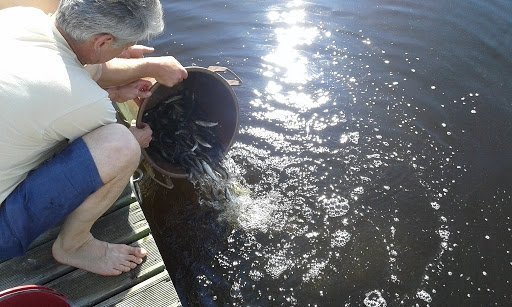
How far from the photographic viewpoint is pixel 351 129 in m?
4.64

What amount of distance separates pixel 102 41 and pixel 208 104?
4.92 ft

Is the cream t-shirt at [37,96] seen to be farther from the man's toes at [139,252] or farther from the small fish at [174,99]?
the small fish at [174,99]

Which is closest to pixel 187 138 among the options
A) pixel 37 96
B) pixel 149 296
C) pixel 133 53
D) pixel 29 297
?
pixel 133 53

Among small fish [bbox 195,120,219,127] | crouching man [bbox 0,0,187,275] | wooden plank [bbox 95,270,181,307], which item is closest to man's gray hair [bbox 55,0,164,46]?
crouching man [bbox 0,0,187,275]

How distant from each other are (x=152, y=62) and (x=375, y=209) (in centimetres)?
207

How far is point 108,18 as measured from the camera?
2.29 m

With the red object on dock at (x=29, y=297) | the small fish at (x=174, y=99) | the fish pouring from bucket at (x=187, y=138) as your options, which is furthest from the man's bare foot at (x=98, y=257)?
the small fish at (x=174, y=99)

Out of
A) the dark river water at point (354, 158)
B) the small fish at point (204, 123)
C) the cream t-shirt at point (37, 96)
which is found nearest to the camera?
the cream t-shirt at point (37, 96)

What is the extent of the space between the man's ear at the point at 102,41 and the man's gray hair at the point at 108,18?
0.02m

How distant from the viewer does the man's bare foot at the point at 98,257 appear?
2.57m

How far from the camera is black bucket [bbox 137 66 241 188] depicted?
11.5 ft

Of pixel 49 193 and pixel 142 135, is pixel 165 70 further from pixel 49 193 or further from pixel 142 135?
pixel 49 193

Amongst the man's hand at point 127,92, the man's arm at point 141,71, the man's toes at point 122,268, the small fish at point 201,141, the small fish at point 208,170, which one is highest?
the man's arm at point 141,71

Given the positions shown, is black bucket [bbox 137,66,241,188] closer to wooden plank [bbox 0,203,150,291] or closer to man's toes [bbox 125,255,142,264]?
wooden plank [bbox 0,203,150,291]
